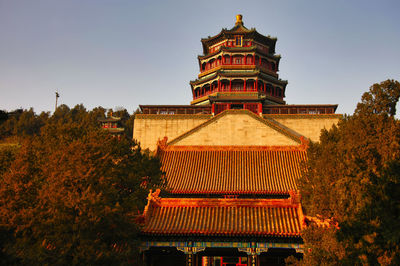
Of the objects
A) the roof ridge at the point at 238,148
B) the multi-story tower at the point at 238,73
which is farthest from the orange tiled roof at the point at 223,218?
the multi-story tower at the point at 238,73

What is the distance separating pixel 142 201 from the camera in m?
18.1

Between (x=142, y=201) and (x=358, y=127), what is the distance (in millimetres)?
10169

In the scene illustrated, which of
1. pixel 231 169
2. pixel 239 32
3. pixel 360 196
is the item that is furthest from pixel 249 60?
pixel 360 196

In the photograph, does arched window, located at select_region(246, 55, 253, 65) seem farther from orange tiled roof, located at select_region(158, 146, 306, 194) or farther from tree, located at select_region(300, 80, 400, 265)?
tree, located at select_region(300, 80, 400, 265)

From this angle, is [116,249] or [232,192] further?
[232,192]

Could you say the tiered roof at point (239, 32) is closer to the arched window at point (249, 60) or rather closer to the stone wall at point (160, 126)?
the arched window at point (249, 60)

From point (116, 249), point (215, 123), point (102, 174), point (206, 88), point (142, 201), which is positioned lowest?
point (116, 249)

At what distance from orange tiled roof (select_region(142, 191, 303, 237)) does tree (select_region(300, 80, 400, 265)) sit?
48.0 inches

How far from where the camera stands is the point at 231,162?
24.8 meters

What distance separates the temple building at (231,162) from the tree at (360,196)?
1646mm

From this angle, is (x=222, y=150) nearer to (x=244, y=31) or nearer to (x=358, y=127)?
(x=358, y=127)

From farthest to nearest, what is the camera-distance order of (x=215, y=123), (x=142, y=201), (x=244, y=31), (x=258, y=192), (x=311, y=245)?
(x=244, y=31) < (x=215, y=123) < (x=258, y=192) < (x=142, y=201) < (x=311, y=245)

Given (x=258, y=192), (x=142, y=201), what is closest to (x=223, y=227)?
(x=142, y=201)

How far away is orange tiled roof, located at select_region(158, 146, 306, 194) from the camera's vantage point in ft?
74.0
